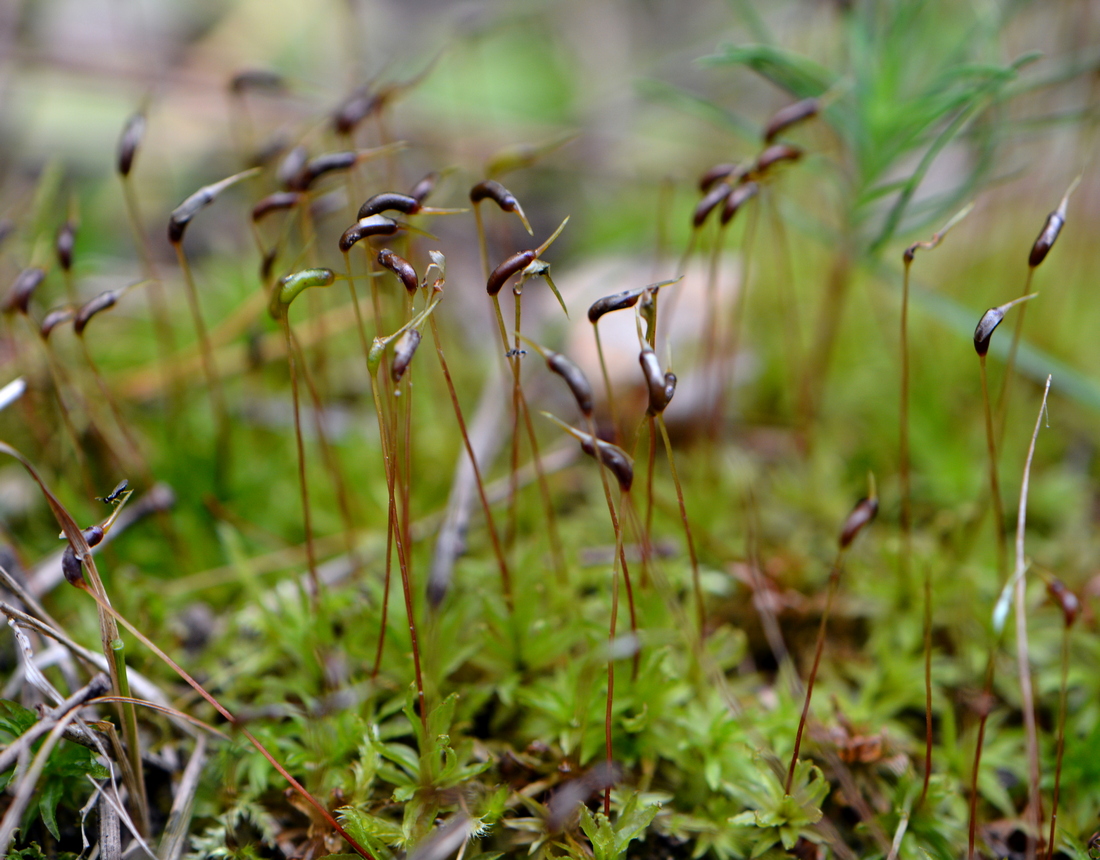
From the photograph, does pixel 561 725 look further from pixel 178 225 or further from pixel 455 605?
pixel 178 225

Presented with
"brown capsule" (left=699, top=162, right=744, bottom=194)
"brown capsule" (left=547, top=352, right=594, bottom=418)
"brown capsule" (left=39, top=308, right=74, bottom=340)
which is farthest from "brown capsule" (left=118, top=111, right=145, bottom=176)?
"brown capsule" (left=699, top=162, right=744, bottom=194)

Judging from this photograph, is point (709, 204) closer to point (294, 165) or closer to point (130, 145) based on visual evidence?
point (294, 165)

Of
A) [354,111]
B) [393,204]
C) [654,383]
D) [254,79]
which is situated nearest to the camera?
[654,383]

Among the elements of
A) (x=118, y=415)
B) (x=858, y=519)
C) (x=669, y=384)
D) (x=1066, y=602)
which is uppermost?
(x=669, y=384)

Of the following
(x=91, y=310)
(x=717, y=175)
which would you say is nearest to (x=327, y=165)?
(x=91, y=310)

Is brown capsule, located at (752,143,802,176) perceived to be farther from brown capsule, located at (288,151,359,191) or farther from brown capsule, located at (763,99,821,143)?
brown capsule, located at (288,151,359,191)

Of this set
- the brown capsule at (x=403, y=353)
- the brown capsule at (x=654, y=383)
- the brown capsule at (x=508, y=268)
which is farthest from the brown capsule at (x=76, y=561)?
the brown capsule at (x=654, y=383)
